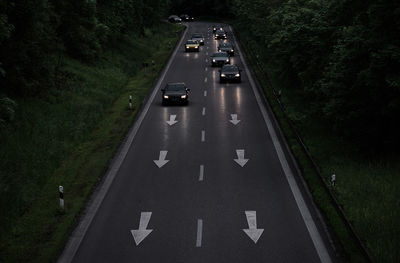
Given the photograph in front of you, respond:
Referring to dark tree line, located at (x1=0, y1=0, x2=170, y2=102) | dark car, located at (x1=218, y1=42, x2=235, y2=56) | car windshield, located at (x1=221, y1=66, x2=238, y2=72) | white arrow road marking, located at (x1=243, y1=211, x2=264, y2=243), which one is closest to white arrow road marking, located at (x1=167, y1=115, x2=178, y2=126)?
dark tree line, located at (x1=0, y1=0, x2=170, y2=102)

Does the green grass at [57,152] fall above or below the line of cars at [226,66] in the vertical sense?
above

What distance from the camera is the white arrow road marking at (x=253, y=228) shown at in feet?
47.3

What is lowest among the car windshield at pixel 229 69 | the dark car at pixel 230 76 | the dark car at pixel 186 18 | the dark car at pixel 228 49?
the dark car at pixel 186 18

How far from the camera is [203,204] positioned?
17.0 m

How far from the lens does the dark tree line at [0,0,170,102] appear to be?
2605cm

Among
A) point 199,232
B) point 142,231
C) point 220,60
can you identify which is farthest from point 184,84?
point 199,232

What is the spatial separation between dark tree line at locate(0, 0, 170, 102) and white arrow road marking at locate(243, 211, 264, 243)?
940 centimetres

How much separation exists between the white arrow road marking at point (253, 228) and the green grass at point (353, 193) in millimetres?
2009

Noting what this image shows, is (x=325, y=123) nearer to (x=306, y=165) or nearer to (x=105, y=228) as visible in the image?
(x=306, y=165)

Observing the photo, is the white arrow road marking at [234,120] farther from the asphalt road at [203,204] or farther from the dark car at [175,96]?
the dark car at [175,96]

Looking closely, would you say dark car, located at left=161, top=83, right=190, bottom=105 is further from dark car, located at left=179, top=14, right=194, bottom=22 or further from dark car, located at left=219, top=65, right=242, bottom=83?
dark car, located at left=179, top=14, right=194, bottom=22

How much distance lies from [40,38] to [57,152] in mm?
8410

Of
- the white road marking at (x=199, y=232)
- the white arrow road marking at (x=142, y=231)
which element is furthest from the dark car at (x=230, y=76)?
the white road marking at (x=199, y=232)

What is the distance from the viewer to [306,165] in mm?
20312
